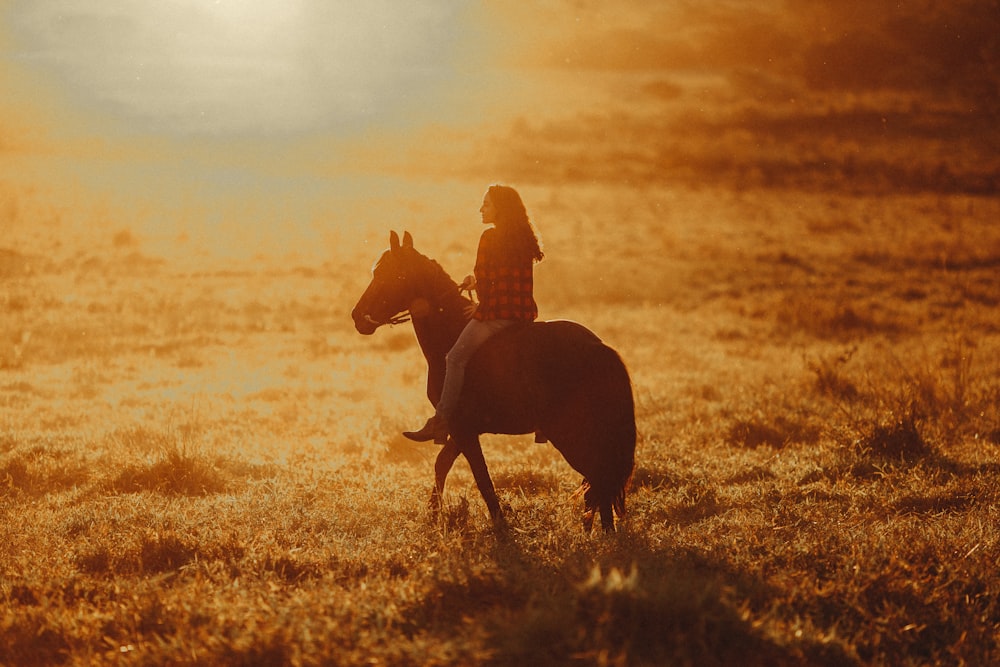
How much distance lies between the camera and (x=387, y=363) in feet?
52.6

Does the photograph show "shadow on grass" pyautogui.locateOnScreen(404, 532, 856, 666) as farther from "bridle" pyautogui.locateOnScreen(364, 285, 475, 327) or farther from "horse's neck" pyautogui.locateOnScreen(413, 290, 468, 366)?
"bridle" pyautogui.locateOnScreen(364, 285, 475, 327)

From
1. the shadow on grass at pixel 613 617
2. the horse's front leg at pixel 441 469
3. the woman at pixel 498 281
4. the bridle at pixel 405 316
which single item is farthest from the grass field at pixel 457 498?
the bridle at pixel 405 316

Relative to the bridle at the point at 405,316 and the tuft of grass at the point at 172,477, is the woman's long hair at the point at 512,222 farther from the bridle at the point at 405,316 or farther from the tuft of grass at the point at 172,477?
the tuft of grass at the point at 172,477

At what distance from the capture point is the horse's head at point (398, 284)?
25.1 feet

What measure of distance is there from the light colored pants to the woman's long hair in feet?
1.99

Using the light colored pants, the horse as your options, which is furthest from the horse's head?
the horse

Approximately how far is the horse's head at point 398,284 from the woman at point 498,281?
2.31ft

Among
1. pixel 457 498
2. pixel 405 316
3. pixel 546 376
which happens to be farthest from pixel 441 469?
pixel 546 376

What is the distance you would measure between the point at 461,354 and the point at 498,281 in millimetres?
648

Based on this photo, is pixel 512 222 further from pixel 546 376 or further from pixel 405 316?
pixel 405 316

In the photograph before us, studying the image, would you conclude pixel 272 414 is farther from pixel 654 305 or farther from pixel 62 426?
pixel 654 305

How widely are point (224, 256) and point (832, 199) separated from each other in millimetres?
34958

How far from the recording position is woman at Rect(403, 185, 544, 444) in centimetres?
702

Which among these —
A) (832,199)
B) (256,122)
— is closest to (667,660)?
(832,199)
